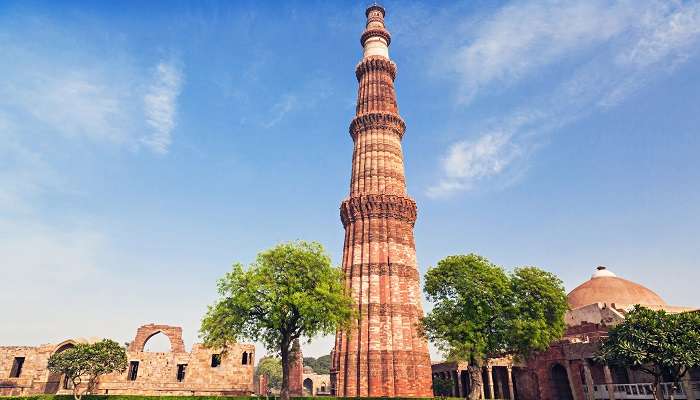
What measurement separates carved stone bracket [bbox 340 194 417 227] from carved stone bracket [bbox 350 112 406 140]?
813cm

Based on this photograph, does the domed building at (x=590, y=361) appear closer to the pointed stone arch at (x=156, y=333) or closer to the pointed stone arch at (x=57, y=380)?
the pointed stone arch at (x=156, y=333)

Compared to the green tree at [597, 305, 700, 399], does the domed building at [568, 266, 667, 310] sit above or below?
above

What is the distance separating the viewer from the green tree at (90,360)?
34969mm

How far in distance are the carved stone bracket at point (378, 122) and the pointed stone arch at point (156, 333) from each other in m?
29.3

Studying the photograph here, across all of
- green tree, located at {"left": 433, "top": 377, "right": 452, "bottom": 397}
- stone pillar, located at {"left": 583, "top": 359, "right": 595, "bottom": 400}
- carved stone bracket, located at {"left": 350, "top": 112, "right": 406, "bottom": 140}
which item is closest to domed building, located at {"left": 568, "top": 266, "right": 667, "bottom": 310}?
stone pillar, located at {"left": 583, "top": 359, "right": 595, "bottom": 400}

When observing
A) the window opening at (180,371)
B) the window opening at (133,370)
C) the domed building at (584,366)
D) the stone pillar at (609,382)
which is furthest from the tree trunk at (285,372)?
the stone pillar at (609,382)

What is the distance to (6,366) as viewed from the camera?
134ft

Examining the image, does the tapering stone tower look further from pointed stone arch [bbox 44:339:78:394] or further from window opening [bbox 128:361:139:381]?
pointed stone arch [bbox 44:339:78:394]

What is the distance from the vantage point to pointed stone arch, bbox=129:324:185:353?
46531 millimetres

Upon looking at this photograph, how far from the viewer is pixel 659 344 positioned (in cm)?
2581

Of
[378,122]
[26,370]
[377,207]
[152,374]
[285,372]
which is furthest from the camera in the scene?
[378,122]

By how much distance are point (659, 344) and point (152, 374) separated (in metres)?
41.6

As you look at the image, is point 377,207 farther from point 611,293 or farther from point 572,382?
point 611,293

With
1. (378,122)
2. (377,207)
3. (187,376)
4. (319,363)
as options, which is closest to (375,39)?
(378,122)
